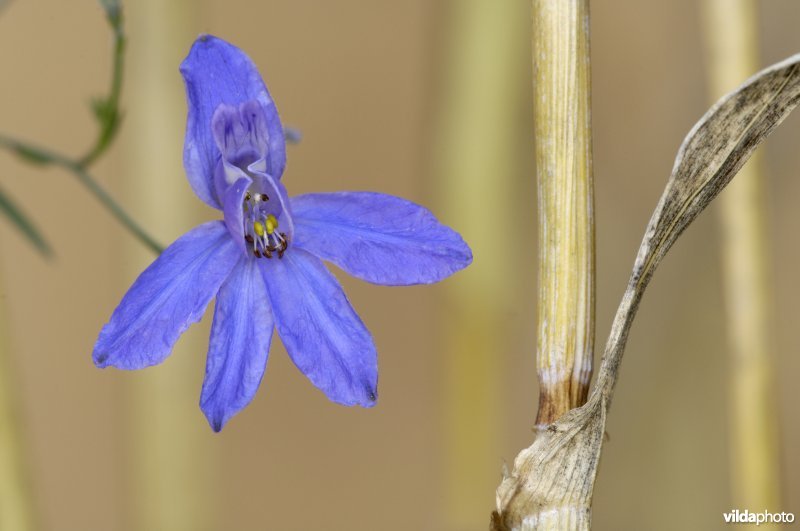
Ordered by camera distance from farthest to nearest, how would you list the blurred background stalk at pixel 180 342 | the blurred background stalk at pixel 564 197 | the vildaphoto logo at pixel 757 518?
the blurred background stalk at pixel 180 342 < the vildaphoto logo at pixel 757 518 < the blurred background stalk at pixel 564 197

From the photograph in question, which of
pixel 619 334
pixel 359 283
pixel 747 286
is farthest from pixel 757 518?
pixel 359 283

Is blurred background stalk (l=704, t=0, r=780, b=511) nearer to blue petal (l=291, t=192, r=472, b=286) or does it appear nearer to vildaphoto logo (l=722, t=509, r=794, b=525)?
vildaphoto logo (l=722, t=509, r=794, b=525)

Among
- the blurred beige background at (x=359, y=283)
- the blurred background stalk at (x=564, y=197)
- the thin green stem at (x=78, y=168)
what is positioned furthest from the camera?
the blurred beige background at (x=359, y=283)

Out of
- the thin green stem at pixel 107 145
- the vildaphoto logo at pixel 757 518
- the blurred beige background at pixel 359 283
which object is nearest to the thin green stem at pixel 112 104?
the thin green stem at pixel 107 145

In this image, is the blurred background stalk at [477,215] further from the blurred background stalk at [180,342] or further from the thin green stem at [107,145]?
the thin green stem at [107,145]

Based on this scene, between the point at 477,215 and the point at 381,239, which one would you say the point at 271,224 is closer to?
the point at 381,239

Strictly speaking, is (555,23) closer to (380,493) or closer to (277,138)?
(277,138)

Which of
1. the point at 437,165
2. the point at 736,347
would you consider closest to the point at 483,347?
the point at 437,165
